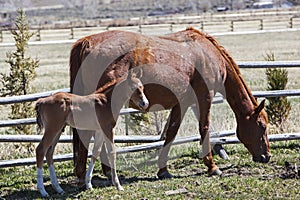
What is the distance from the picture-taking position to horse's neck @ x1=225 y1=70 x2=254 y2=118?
8.32 m

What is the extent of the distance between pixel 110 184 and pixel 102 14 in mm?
89804

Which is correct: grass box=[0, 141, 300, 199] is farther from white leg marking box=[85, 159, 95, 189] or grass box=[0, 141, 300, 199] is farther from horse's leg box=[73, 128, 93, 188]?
horse's leg box=[73, 128, 93, 188]

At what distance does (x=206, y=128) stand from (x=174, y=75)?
3.20 ft

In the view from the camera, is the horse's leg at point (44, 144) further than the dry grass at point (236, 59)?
No

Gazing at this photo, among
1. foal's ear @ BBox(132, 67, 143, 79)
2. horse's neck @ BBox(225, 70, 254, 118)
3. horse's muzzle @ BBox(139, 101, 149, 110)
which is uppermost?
foal's ear @ BBox(132, 67, 143, 79)

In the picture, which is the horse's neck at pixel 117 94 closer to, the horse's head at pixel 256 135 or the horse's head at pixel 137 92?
the horse's head at pixel 137 92

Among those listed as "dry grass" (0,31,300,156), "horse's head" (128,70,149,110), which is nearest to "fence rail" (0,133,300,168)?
"dry grass" (0,31,300,156)

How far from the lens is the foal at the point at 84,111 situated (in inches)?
264

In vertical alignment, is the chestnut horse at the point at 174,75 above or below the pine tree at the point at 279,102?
above

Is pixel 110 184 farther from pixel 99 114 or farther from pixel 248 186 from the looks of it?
pixel 248 186

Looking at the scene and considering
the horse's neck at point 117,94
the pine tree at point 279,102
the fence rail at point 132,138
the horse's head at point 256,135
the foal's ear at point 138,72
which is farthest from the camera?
the pine tree at point 279,102

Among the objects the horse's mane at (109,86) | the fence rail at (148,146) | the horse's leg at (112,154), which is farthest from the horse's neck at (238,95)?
the horse's leg at (112,154)

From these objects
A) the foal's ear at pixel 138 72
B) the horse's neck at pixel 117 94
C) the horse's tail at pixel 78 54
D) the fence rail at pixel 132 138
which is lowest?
the fence rail at pixel 132 138

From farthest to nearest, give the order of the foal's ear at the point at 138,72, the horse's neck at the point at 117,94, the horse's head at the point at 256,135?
1. the horse's head at the point at 256,135
2. the foal's ear at the point at 138,72
3. the horse's neck at the point at 117,94
